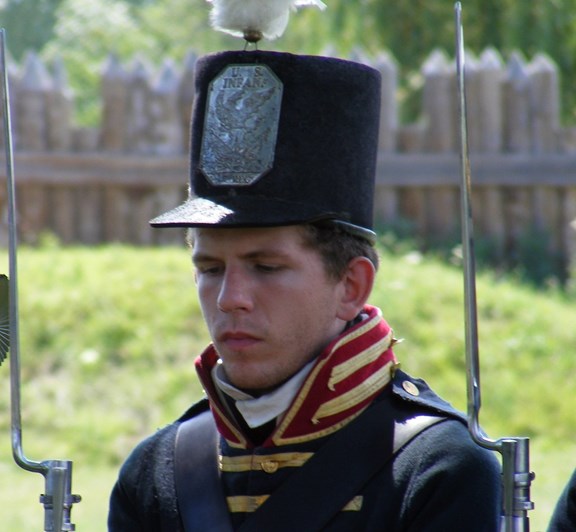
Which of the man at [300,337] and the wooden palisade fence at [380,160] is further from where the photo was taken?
the wooden palisade fence at [380,160]

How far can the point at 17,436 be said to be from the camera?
9.34 ft

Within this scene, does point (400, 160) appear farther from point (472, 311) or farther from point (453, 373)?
point (472, 311)

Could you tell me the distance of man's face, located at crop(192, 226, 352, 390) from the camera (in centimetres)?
296

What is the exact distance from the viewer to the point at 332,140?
314 centimetres

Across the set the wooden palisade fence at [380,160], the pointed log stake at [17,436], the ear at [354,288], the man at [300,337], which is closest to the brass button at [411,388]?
the man at [300,337]

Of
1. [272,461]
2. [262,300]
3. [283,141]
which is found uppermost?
[283,141]

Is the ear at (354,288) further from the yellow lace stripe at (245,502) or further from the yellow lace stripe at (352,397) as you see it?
the yellow lace stripe at (245,502)

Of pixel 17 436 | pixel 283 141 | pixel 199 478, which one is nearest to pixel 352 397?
pixel 199 478

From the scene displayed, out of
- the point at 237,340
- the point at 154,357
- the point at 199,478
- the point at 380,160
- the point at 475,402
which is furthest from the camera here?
Answer: the point at 380,160

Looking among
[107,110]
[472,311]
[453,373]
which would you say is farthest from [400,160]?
[472,311]

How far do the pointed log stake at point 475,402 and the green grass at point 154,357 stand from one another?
435 cm

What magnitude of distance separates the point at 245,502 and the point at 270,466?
11 centimetres

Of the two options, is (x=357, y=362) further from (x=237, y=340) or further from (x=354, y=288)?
(x=237, y=340)

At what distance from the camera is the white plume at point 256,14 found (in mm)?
3066
